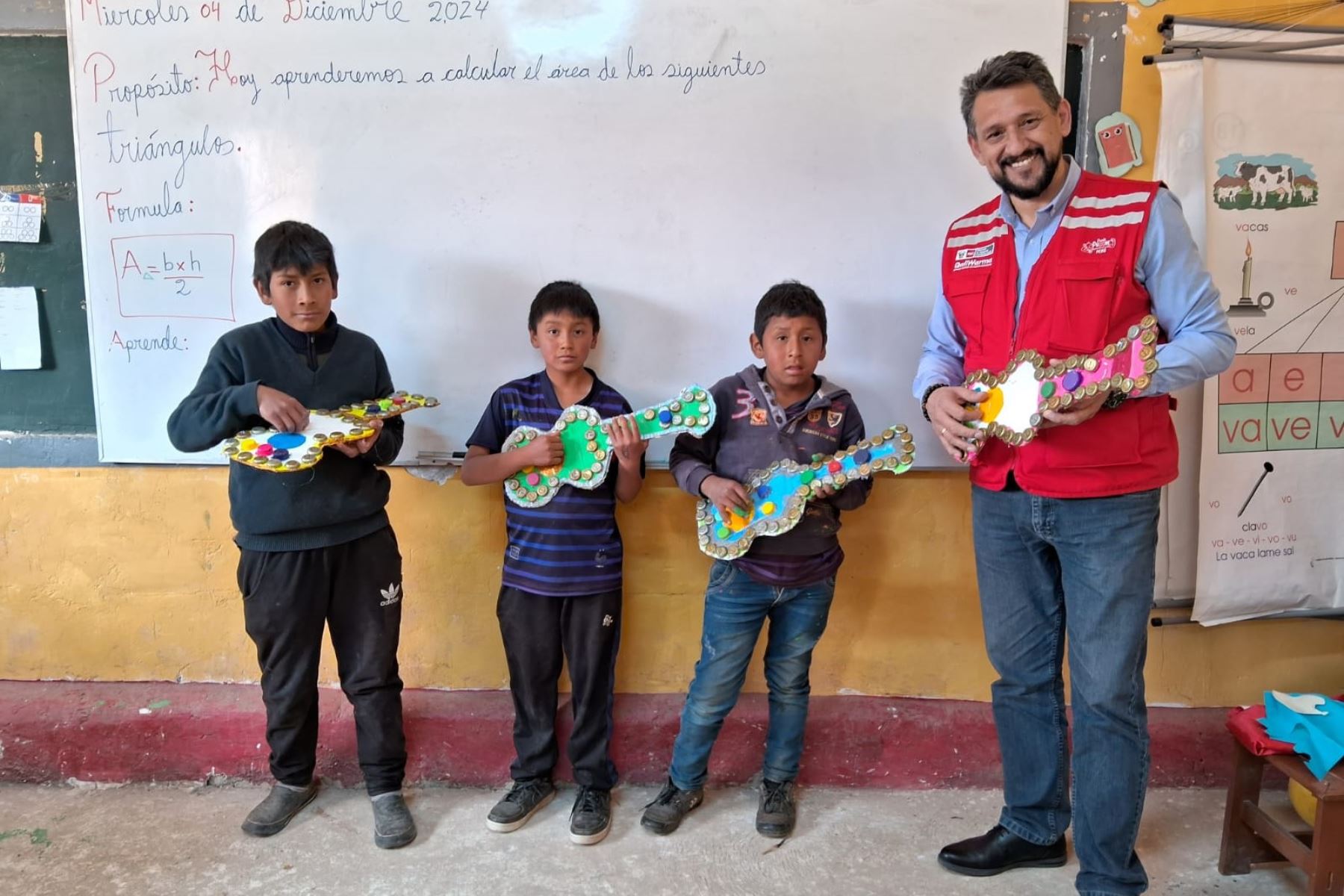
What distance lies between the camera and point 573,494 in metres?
2.25

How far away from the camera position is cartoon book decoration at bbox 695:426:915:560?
80.9 inches

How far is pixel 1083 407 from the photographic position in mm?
1688

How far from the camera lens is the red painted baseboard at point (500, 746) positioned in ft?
8.23

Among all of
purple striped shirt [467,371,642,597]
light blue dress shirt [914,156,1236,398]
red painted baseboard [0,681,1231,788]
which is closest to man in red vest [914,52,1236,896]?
light blue dress shirt [914,156,1236,398]

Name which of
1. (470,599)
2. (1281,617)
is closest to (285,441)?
(470,599)

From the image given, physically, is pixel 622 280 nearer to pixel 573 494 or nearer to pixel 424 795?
pixel 573 494

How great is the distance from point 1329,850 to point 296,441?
2.62 m

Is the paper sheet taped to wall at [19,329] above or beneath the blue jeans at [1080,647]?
above

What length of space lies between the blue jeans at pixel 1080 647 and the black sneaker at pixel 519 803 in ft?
4.22

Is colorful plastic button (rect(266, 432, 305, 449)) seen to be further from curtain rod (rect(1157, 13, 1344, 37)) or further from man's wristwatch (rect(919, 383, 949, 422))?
curtain rod (rect(1157, 13, 1344, 37))

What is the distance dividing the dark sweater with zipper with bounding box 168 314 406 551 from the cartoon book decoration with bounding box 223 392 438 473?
0.18 feet

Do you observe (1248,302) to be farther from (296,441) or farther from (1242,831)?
(296,441)

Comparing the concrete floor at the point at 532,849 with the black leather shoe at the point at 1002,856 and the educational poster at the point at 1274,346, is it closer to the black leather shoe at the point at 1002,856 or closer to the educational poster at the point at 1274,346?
the black leather shoe at the point at 1002,856

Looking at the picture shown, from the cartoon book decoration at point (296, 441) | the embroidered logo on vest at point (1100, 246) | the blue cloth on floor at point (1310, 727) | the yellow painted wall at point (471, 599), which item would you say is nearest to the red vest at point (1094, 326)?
the embroidered logo on vest at point (1100, 246)
